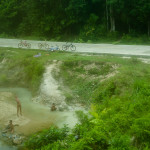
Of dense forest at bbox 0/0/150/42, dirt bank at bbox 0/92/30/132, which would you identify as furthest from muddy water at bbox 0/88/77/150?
dense forest at bbox 0/0/150/42

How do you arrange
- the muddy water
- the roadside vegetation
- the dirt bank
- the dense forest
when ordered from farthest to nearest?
1. the dense forest
2. the dirt bank
3. the muddy water
4. the roadside vegetation

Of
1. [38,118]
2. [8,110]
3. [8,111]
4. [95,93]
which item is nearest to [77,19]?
[95,93]

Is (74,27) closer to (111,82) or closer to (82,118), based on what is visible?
(111,82)

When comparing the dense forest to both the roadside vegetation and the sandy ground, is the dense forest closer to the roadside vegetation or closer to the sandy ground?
the roadside vegetation

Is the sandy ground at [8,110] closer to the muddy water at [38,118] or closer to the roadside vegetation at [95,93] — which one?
the muddy water at [38,118]

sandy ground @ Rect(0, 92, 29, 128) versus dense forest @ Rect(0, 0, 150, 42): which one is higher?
dense forest @ Rect(0, 0, 150, 42)

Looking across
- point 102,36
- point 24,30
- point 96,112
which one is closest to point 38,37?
point 24,30

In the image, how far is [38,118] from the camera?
43.4ft

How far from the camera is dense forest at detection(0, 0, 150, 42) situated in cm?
2752

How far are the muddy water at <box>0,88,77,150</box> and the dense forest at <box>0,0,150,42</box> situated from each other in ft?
51.5

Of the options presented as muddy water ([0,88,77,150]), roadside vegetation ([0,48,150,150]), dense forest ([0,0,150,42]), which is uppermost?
dense forest ([0,0,150,42])

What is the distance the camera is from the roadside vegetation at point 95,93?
8.70 metres

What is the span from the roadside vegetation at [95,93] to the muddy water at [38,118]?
1023 mm

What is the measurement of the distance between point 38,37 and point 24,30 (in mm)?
4499
